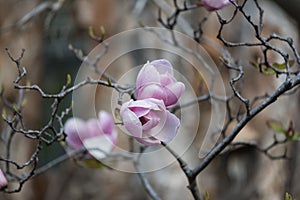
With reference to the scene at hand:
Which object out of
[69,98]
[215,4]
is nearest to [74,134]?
[215,4]

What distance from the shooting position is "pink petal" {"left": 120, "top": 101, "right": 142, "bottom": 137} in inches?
24.2

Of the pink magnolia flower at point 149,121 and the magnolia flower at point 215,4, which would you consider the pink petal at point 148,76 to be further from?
the magnolia flower at point 215,4

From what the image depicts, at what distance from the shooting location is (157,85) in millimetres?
642

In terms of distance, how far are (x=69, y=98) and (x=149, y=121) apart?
1.86m

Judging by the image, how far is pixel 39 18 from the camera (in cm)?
247

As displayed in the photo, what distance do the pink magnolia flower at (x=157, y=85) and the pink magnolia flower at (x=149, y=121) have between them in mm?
16

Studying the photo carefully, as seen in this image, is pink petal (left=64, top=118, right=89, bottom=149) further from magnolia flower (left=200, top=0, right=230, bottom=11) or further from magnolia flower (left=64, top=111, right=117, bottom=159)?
magnolia flower (left=200, top=0, right=230, bottom=11)

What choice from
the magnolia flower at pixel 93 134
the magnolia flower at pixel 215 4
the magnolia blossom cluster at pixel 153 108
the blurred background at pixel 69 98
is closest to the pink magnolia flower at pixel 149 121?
the magnolia blossom cluster at pixel 153 108

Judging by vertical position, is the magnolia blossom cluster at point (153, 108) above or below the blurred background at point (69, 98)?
above

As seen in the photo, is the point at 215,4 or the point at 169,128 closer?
the point at 169,128

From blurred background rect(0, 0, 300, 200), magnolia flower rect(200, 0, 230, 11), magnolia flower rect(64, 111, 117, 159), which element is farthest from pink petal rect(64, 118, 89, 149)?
blurred background rect(0, 0, 300, 200)

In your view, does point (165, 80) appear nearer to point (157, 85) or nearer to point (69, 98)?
point (157, 85)

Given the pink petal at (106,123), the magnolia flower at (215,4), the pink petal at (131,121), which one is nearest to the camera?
the pink petal at (131,121)

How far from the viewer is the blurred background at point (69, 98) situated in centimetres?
223
